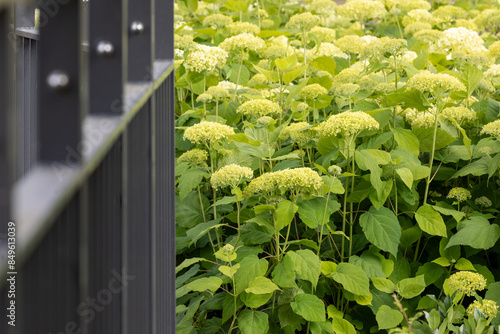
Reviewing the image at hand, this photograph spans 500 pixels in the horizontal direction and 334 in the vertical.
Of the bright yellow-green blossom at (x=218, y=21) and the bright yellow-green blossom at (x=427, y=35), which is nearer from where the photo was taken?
the bright yellow-green blossom at (x=427, y=35)

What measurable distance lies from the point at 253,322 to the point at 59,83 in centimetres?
154

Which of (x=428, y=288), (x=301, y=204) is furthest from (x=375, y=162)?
(x=428, y=288)

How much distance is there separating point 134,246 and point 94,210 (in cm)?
26

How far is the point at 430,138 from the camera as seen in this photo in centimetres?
240

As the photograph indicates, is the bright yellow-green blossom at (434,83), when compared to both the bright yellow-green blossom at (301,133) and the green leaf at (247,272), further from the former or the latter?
the green leaf at (247,272)

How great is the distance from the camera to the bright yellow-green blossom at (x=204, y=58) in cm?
247

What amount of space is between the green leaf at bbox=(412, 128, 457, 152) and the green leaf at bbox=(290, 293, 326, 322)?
0.88 m

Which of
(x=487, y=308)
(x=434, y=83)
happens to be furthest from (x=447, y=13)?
(x=487, y=308)

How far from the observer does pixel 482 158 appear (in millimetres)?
2324

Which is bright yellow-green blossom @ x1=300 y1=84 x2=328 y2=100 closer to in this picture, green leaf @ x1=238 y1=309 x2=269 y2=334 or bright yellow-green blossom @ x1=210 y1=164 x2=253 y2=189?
bright yellow-green blossom @ x1=210 y1=164 x2=253 y2=189

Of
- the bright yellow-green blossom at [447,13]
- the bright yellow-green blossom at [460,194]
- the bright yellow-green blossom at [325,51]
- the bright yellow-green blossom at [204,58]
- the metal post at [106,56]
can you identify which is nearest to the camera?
the metal post at [106,56]

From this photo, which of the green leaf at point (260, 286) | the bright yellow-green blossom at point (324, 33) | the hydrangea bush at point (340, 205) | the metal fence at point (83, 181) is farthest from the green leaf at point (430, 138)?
the metal fence at point (83, 181)

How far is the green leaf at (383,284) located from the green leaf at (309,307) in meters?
0.25

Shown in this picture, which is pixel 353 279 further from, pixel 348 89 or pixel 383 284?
pixel 348 89
